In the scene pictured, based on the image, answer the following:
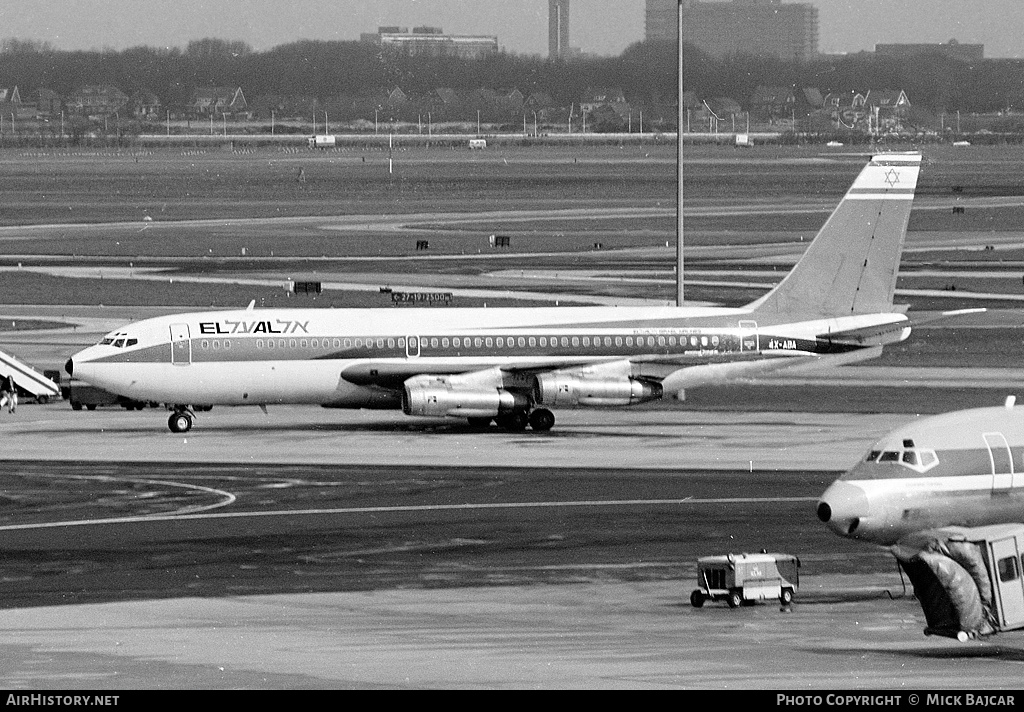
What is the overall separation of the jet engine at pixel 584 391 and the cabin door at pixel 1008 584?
2968 cm

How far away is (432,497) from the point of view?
47188 mm

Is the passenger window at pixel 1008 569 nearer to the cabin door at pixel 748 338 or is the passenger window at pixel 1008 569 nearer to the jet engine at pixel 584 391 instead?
the jet engine at pixel 584 391

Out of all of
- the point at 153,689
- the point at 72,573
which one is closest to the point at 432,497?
the point at 72,573

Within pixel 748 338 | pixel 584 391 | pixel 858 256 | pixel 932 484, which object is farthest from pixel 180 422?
pixel 932 484

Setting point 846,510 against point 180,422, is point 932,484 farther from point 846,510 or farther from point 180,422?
point 180,422

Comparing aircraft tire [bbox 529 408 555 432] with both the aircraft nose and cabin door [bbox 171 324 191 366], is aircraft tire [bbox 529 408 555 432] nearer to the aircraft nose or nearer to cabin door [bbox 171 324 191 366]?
cabin door [bbox 171 324 191 366]

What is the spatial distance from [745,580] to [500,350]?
87.5 feet

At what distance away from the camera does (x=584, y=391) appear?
59344 millimetres

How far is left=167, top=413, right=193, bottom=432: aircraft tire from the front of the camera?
196 feet

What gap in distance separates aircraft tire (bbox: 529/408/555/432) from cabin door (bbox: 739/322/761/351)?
648 centimetres

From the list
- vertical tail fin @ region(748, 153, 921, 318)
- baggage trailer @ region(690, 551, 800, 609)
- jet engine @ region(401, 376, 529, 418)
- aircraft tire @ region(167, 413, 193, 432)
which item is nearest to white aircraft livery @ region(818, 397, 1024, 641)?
baggage trailer @ region(690, 551, 800, 609)

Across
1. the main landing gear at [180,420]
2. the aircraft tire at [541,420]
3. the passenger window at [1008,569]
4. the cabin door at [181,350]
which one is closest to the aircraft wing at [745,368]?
the aircraft tire at [541,420]

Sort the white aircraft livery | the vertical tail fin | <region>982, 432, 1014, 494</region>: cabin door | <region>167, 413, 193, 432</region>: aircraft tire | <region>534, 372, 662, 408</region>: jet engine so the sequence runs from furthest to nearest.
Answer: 1. the vertical tail fin
2. <region>167, 413, 193, 432</region>: aircraft tire
3. <region>534, 372, 662, 408</region>: jet engine
4. <region>982, 432, 1014, 494</region>: cabin door
5. the white aircraft livery
